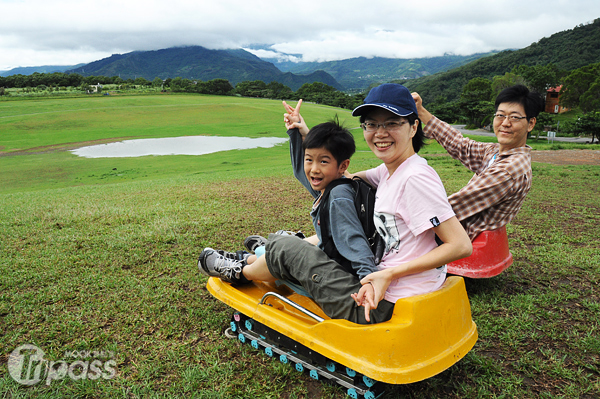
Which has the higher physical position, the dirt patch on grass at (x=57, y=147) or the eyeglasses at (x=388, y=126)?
the eyeglasses at (x=388, y=126)

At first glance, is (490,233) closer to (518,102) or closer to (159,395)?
(518,102)

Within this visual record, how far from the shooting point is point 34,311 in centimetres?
337

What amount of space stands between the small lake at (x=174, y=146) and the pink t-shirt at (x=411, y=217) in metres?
21.7

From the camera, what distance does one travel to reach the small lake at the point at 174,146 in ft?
74.6

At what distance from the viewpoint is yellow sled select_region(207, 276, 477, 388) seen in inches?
80.2

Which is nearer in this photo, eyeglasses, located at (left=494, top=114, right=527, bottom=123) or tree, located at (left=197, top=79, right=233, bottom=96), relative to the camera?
eyeglasses, located at (left=494, top=114, right=527, bottom=123)

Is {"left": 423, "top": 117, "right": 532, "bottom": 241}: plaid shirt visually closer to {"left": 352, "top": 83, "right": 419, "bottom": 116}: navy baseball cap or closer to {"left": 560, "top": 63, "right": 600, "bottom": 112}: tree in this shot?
{"left": 352, "top": 83, "right": 419, "bottom": 116}: navy baseball cap

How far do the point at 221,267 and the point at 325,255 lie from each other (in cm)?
107

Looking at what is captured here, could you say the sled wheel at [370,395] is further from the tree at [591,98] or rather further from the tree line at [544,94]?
the tree at [591,98]

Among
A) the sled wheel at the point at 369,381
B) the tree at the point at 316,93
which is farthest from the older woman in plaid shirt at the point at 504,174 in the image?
the tree at the point at 316,93

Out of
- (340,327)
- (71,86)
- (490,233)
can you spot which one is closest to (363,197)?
(340,327)

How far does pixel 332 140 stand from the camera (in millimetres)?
2596
